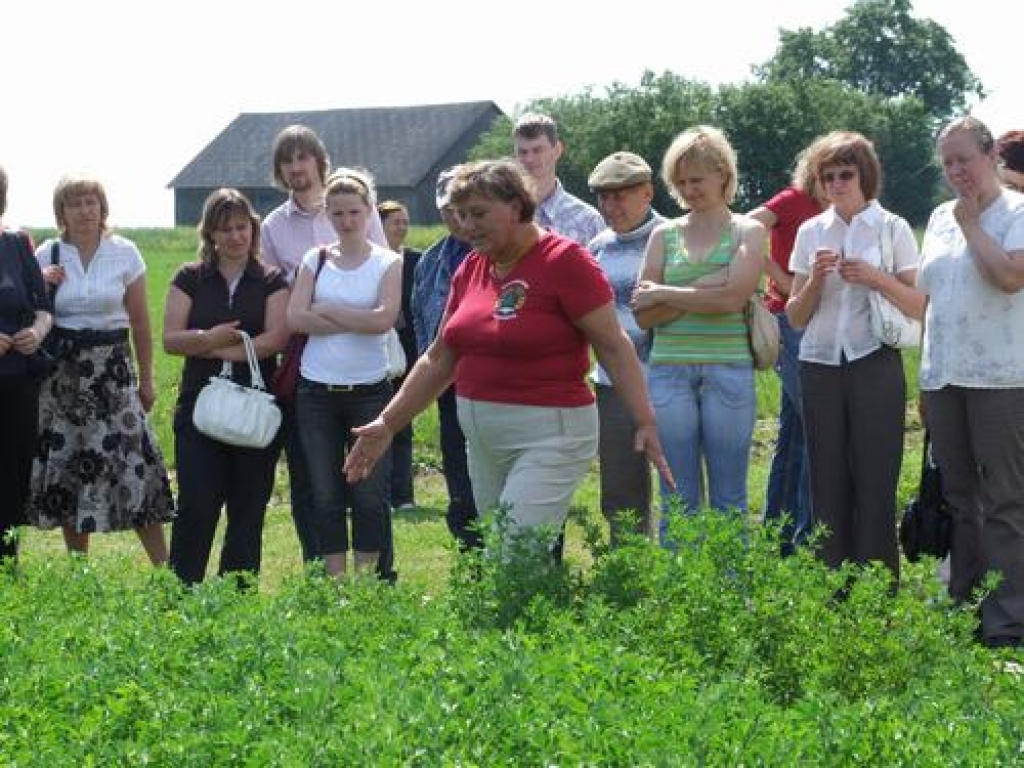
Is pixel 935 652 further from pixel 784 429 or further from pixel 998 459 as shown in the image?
pixel 784 429

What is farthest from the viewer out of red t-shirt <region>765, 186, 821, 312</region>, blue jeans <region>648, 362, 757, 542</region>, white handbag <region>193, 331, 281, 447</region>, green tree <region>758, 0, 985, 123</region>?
green tree <region>758, 0, 985, 123</region>

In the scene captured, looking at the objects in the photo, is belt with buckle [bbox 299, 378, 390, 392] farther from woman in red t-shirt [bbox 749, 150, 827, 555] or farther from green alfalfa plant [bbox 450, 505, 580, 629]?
green alfalfa plant [bbox 450, 505, 580, 629]

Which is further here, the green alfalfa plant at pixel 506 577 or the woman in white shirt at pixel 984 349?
the woman in white shirt at pixel 984 349

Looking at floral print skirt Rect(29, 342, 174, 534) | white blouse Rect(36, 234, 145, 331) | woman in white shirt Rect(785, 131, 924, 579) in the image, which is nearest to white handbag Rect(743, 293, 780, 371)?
woman in white shirt Rect(785, 131, 924, 579)

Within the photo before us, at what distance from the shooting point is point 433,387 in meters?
6.67

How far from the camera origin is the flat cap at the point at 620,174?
7926 millimetres

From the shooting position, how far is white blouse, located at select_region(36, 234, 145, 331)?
29.0 ft

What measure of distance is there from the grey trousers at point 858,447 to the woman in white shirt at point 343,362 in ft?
6.62

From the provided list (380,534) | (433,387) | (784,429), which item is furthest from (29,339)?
(784,429)

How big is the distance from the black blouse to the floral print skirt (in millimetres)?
340

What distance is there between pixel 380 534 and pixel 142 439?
1.48m

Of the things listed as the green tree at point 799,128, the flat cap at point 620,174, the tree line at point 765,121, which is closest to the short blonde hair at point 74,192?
the flat cap at point 620,174

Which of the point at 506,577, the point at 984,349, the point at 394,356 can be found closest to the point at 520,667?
the point at 506,577

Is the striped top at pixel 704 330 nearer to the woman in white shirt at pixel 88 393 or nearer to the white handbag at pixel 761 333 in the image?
the white handbag at pixel 761 333
